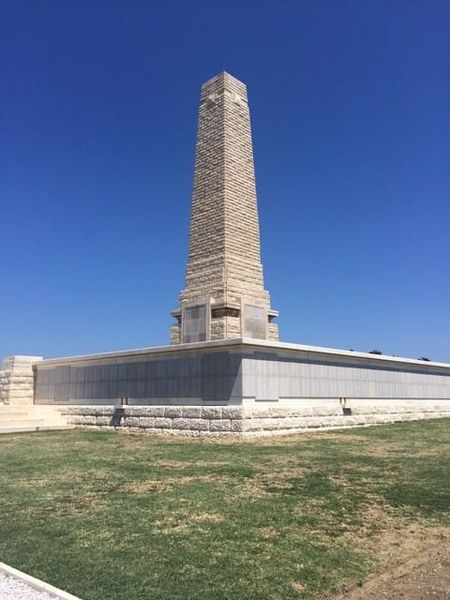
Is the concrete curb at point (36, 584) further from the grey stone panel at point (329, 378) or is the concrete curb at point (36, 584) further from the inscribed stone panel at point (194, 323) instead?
the inscribed stone panel at point (194, 323)

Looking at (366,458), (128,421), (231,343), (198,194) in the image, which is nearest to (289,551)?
(366,458)

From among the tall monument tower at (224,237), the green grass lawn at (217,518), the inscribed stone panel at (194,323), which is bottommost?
the green grass lawn at (217,518)

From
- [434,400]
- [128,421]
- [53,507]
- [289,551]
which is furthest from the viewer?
[434,400]

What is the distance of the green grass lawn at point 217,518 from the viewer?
3930mm

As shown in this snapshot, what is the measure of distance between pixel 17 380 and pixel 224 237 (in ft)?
32.9

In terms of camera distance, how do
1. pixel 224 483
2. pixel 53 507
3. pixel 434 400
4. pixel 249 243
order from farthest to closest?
pixel 434 400 < pixel 249 243 < pixel 224 483 < pixel 53 507

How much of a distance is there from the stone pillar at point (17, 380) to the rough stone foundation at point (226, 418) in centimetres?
273

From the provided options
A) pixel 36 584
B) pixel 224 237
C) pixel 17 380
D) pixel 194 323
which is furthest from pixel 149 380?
pixel 36 584

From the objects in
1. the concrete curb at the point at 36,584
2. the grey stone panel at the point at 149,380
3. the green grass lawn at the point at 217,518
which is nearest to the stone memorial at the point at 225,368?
the grey stone panel at the point at 149,380

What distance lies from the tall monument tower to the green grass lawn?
7.68 meters

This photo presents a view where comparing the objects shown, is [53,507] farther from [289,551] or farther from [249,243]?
[249,243]

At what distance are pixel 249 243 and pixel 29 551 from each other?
15.2 meters

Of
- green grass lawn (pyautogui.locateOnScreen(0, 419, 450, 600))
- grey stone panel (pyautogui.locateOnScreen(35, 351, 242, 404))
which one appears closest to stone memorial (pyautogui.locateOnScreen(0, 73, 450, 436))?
grey stone panel (pyautogui.locateOnScreen(35, 351, 242, 404))

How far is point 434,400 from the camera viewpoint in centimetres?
2164
